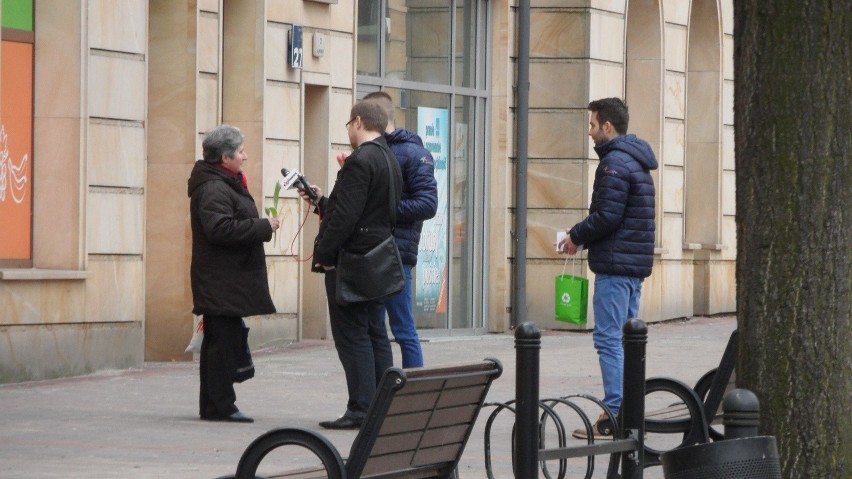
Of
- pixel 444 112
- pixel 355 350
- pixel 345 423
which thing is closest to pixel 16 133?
pixel 355 350

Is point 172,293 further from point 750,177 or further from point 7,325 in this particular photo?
point 750,177

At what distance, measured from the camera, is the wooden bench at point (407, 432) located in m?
5.62

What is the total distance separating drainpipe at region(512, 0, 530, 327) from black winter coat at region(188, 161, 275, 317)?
921 cm

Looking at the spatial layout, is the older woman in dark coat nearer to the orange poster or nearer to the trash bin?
the orange poster

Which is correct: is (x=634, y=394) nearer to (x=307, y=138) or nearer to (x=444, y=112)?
(x=307, y=138)

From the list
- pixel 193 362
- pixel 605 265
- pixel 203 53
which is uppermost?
pixel 203 53

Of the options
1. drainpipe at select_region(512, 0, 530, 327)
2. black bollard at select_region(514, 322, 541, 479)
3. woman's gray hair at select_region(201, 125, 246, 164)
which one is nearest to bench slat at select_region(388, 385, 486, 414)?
black bollard at select_region(514, 322, 541, 479)

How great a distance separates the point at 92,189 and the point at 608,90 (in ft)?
27.6

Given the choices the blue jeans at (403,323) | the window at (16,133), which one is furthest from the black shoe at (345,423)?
the window at (16,133)

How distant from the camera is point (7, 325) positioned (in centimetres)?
1264

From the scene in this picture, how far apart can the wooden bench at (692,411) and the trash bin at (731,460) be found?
2421 millimetres

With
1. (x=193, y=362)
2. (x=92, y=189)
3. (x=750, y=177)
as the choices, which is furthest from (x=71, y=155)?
(x=750, y=177)

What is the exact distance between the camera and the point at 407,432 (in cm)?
588

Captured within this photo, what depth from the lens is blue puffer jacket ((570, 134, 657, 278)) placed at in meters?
9.91
